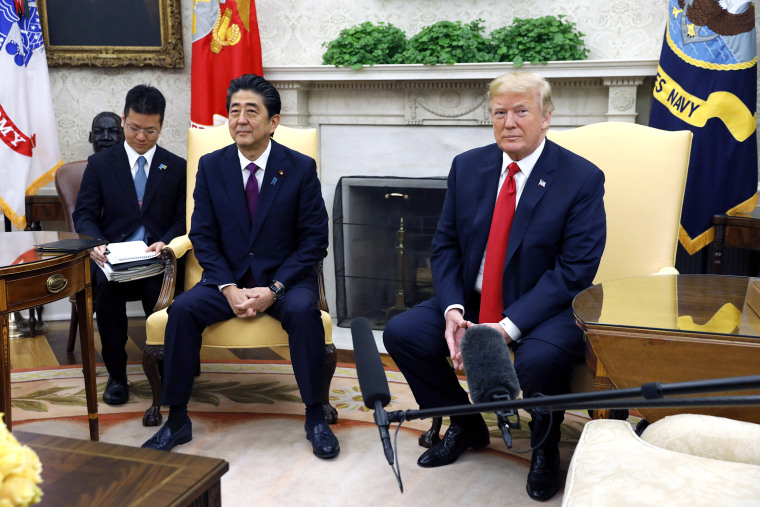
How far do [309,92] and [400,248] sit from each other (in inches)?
44.0

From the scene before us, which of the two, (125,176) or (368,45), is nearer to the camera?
(125,176)

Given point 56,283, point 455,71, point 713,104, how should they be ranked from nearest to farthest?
1. point 56,283
2. point 713,104
3. point 455,71

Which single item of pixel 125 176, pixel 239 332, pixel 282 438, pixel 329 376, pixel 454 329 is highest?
pixel 125 176

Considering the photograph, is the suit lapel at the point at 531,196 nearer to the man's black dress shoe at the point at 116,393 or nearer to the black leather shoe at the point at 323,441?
the black leather shoe at the point at 323,441

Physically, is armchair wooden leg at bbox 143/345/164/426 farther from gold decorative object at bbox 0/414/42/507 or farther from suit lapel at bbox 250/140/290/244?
gold decorative object at bbox 0/414/42/507

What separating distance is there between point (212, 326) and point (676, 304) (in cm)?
162

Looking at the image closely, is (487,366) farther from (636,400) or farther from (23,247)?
(23,247)

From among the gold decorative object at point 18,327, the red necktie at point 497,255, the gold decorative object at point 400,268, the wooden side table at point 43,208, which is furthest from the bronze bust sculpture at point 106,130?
the red necktie at point 497,255

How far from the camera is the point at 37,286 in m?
2.30

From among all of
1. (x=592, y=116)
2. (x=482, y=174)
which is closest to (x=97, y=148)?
(x=482, y=174)

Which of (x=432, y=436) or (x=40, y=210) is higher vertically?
(x=40, y=210)

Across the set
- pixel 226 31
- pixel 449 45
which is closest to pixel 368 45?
pixel 449 45

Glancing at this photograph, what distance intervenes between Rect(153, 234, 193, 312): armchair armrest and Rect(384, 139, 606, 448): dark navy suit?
98 cm

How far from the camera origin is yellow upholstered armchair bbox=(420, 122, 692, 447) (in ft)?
8.70
